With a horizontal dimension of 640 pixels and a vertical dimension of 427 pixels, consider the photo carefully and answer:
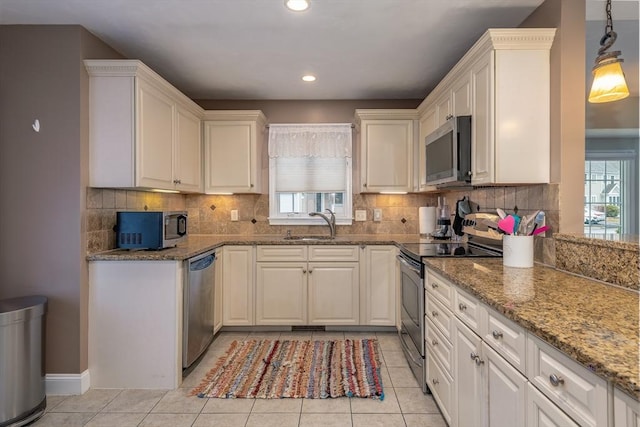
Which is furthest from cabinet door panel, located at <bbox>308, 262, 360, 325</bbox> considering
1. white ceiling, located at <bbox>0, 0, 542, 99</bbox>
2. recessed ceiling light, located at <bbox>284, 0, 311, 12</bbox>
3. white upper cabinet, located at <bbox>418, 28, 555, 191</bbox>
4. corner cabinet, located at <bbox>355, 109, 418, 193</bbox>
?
recessed ceiling light, located at <bbox>284, 0, 311, 12</bbox>

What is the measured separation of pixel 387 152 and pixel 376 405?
7.63ft

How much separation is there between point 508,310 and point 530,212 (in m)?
1.26

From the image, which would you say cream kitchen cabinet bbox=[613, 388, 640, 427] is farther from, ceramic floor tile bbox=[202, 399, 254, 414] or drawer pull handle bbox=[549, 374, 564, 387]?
ceramic floor tile bbox=[202, 399, 254, 414]

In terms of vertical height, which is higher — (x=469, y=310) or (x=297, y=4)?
(x=297, y=4)

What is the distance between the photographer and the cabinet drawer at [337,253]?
3.26 metres

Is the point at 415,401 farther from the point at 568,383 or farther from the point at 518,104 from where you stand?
the point at 518,104

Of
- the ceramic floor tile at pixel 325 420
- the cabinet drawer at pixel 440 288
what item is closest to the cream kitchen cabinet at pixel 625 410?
the cabinet drawer at pixel 440 288

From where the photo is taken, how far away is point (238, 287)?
3.28 m

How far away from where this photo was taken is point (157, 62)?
2850 mm

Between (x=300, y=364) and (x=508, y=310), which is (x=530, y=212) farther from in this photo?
(x=300, y=364)

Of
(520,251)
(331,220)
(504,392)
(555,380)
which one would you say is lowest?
(504,392)

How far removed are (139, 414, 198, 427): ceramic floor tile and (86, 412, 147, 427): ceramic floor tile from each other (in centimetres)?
5

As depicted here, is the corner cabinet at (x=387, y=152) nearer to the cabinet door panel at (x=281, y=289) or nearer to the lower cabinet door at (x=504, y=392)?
the cabinet door panel at (x=281, y=289)

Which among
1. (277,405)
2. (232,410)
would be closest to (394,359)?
(277,405)
